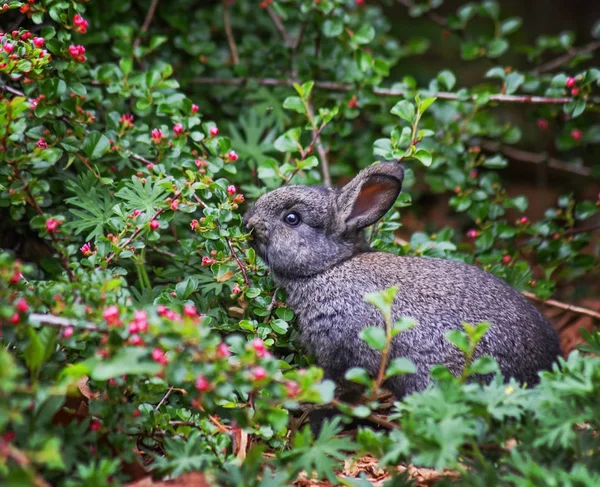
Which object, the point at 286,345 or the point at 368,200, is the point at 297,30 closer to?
the point at 368,200

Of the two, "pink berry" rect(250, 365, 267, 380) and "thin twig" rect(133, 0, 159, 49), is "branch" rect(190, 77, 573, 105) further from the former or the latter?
"pink berry" rect(250, 365, 267, 380)

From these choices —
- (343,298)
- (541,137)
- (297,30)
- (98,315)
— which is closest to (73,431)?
(98,315)

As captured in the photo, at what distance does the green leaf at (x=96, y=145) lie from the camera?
464cm

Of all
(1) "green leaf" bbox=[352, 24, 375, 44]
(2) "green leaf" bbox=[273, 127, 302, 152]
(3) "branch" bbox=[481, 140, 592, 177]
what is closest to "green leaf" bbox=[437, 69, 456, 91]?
(1) "green leaf" bbox=[352, 24, 375, 44]

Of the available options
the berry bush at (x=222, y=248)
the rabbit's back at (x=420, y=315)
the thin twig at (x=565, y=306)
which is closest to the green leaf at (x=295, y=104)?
the berry bush at (x=222, y=248)

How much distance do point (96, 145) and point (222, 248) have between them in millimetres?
1091

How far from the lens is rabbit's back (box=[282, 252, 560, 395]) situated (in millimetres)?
4336

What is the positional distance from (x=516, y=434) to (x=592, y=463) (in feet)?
1.10

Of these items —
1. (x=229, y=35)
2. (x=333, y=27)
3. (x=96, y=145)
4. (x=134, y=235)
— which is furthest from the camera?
(x=229, y=35)

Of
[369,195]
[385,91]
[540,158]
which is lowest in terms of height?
[369,195]

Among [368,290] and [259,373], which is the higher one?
[259,373]

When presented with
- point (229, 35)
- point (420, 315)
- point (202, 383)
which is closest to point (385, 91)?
point (229, 35)

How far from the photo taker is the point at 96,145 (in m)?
4.66

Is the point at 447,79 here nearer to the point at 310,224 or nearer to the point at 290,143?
the point at 290,143
